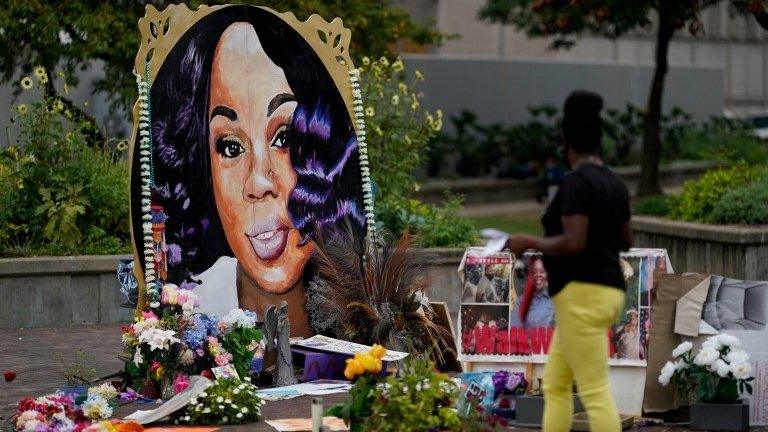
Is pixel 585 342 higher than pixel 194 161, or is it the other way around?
pixel 194 161

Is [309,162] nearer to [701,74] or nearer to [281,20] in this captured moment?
[281,20]

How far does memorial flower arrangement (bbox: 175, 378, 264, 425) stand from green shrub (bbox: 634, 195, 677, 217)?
9.55 metres

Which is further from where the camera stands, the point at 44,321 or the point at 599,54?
the point at 599,54

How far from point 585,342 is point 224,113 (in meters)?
4.59

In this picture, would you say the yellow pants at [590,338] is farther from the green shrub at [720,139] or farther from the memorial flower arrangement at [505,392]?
the green shrub at [720,139]

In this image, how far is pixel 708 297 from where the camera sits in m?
9.00

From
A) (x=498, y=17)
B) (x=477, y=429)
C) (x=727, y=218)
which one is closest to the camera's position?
(x=477, y=429)

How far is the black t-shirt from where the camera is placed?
6965mm

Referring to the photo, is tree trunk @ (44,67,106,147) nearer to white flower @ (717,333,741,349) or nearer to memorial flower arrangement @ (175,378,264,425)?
memorial flower arrangement @ (175,378,264,425)

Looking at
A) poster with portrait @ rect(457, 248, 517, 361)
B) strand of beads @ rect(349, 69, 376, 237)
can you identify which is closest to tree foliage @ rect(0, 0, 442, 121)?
strand of beads @ rect(349, 69, 376, 237)

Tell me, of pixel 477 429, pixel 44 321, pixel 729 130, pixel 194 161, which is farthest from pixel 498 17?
pixel 477 429

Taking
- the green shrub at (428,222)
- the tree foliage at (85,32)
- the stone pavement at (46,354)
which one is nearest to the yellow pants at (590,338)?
the stone pavement at (46,354)

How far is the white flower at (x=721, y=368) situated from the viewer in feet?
27.5

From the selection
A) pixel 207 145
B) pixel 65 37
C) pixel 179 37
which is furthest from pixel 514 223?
pixel 179 37
